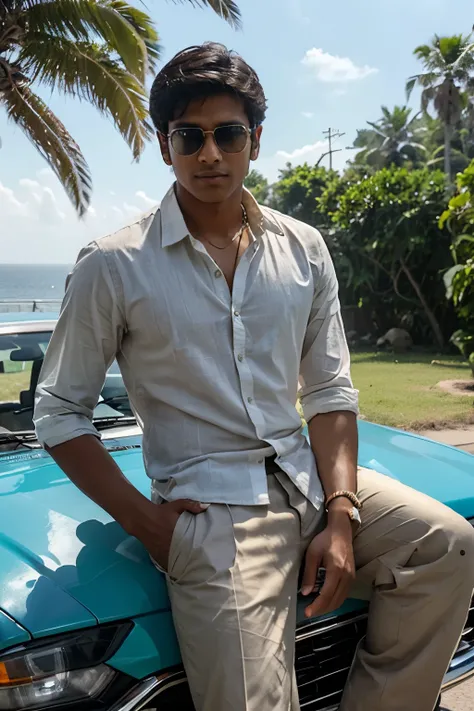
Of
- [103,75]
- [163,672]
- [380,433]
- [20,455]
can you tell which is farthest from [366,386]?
[163,672]

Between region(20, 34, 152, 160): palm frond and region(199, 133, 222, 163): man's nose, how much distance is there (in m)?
9.07

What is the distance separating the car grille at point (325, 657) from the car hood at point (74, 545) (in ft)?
1.44

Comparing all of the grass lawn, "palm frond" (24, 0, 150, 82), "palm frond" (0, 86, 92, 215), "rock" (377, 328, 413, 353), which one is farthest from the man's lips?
"rock" (377, 328, 413, 353)

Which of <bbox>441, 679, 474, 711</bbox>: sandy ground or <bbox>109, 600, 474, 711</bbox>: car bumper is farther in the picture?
<bbox>441, 679, 474, 711</bbox>: sandy ground

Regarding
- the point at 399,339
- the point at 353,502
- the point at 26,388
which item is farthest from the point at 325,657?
the point at 399,339

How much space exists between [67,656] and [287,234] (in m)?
1.36

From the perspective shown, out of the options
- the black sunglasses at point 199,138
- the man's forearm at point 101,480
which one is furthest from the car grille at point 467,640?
the black sunglasses at point 199,138

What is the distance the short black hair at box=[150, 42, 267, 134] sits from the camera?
6.84 ft

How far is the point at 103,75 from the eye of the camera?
1058 centimetres

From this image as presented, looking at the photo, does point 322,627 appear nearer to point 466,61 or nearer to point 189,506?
point 189,506

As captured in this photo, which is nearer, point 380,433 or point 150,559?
point 150,559

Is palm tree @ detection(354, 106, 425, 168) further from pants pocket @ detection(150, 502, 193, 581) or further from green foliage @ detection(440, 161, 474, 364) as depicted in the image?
pants pocket @ detection(150, 502, 193, 581)

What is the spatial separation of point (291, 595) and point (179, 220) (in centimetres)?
107

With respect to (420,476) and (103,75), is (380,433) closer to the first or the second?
(420,476)
